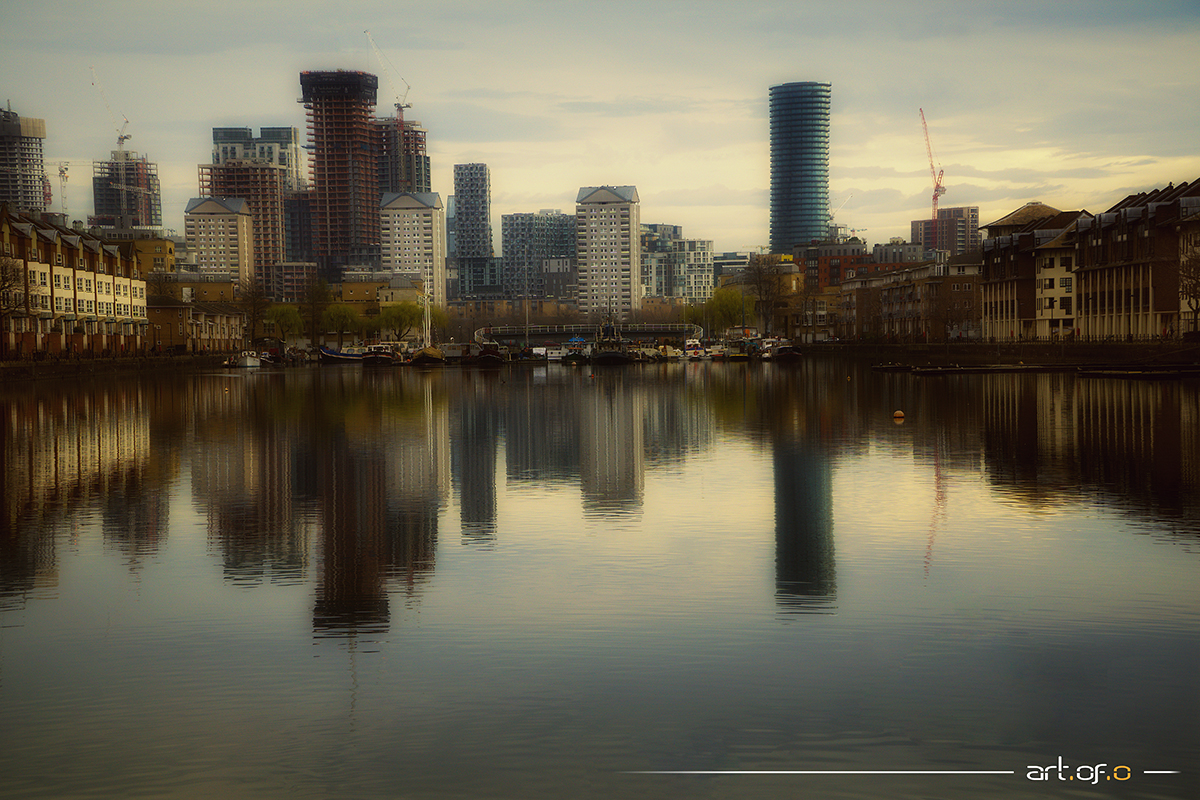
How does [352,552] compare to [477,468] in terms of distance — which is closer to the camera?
[352,552]

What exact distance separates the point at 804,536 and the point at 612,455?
1270cm

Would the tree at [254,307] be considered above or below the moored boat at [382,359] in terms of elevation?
above

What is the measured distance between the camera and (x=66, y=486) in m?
24.3

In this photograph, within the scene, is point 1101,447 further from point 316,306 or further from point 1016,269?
point 316,306

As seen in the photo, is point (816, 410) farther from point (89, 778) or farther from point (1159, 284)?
point (1159, 284)

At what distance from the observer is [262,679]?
1044 cm

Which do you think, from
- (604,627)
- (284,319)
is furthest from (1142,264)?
(284,319)

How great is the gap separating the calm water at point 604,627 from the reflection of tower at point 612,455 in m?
0.27

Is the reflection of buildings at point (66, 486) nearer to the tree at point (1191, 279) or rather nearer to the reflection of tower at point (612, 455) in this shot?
the reflection of tower at point (612, 455)

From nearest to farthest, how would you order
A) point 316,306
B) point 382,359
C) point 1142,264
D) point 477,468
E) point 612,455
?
point 477,468, point 612,455, point 1142,264, point 382,359, point 316,306

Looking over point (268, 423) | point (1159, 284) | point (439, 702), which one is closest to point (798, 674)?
point (439, 702)

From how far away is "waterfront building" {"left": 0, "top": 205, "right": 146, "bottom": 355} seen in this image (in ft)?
305

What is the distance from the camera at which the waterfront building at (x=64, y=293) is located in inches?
3656

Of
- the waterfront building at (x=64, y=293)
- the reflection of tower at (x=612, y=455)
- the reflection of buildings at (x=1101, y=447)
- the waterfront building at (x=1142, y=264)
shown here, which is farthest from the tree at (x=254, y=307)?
the reflection of buildings at (x=1101, y=447)
